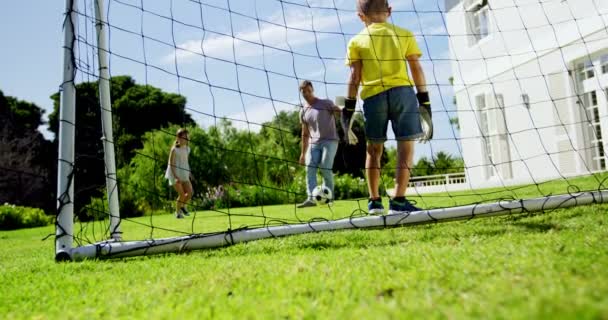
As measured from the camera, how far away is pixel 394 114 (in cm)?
379

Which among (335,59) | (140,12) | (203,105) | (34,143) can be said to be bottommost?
(203,105)

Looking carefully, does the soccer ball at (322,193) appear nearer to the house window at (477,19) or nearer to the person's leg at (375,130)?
the person's leg at (375,130)

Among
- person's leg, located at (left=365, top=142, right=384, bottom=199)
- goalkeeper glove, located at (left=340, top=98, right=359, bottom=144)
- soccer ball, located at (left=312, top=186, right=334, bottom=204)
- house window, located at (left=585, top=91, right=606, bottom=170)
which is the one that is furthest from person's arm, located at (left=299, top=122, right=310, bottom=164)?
house window, located at (left=585, top=91, right=606, bottom=170)

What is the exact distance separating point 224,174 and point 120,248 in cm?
1280

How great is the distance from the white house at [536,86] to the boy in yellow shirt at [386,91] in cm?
381

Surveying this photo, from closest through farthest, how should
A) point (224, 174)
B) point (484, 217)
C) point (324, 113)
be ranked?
point (484, 217), point (324, 113), point (224, 174)

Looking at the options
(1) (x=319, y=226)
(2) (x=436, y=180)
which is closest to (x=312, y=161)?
(1) (x=319, y=226)

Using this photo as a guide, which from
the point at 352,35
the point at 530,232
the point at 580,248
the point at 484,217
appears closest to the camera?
the point at 580,248

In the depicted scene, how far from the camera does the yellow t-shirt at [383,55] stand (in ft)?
12.4

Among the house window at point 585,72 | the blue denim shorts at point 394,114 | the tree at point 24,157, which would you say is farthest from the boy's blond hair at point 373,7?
the tree at point 24,157

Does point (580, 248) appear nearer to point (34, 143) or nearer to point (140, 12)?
point (140, 12)

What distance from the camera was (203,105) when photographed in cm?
371

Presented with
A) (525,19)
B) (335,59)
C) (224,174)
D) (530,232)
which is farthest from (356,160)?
(530,232)

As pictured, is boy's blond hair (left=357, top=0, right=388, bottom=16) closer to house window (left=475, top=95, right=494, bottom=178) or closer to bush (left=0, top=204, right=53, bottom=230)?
house window (left=475, top=95, right=494, bottom=178)
